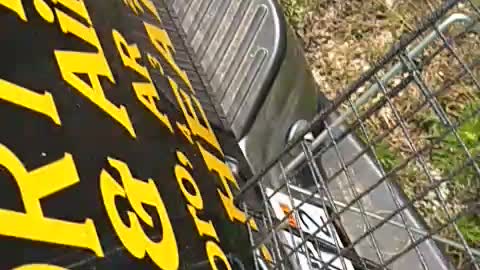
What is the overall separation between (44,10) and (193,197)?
22 centimetres

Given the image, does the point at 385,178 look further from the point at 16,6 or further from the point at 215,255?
the point at 16,6

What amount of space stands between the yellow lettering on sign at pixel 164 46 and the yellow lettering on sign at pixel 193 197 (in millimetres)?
178

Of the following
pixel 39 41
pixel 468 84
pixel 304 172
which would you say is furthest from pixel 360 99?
pixel 468 84

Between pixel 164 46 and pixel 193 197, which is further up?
pixel 164 46

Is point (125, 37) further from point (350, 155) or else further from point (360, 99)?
point (350, 155)

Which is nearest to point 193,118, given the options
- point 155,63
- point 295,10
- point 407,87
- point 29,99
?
point 155,63

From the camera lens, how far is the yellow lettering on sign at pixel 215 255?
30.7 inches

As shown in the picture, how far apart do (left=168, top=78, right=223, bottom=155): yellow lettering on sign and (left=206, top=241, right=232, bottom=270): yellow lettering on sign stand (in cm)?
15

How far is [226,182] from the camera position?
91 cm

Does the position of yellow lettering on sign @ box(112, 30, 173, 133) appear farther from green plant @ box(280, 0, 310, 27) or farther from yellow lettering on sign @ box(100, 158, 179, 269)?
green plant @ box(280, 0, 310, 27)

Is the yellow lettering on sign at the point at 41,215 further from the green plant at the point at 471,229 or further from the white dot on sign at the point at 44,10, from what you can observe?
the green plant at the point at 471,229

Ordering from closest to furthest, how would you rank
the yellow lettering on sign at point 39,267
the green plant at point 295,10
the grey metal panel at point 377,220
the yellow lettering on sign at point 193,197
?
the yellow lettering on sign at point 39,267 → the yellow lettering on sign at point 193,197 → the grey metal panel at point 377,220 → the green plant at point 295,10

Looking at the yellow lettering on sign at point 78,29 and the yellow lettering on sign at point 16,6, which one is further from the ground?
the yellow lettering on sign at point 78,29

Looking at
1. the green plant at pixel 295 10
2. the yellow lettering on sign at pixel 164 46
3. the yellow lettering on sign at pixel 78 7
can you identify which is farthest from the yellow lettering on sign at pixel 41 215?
the green plant at pixel 295 10
